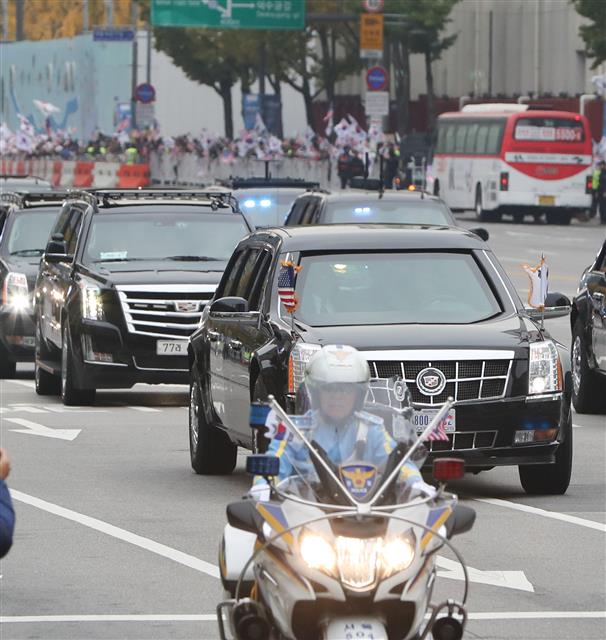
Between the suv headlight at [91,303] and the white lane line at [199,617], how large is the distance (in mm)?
9800

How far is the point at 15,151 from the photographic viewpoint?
296 ft

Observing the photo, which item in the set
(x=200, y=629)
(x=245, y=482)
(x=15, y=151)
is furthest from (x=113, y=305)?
(x=15, y=151)

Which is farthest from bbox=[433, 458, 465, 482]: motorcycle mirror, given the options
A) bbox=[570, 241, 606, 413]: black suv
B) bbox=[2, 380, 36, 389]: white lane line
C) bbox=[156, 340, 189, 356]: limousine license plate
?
bbox=[2, 380, 36, 389]: white lane line

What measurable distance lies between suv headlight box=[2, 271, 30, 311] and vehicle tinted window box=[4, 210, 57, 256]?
28.7 inches

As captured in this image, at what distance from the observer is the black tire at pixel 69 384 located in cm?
1916

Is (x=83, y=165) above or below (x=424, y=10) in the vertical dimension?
below

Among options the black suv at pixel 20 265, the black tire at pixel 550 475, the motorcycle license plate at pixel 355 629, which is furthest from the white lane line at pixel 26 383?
the motorcycle license plate at pixel 355 629

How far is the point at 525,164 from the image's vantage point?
59.5m

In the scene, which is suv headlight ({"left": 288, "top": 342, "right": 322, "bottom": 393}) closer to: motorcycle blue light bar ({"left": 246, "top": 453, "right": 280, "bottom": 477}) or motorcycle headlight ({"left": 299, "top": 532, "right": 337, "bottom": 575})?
motorcycle blue light bar ({"left": 246, "top": 453, "right": 280, "bottom": 477})

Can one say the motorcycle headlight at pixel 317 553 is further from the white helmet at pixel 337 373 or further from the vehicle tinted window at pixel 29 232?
the vehicle tinted window at pixel 29 232

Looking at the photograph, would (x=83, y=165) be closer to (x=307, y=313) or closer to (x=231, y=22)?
(x=231, y=22)

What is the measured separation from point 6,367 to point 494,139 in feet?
128

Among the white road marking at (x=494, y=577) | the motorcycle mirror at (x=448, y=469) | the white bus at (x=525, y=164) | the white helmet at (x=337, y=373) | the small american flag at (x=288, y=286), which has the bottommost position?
the white bus at (x=525, y=164)

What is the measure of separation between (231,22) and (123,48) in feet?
118
